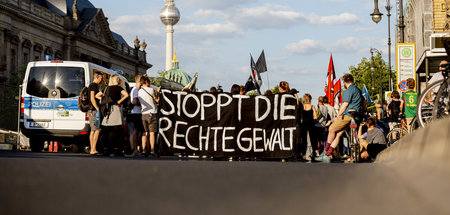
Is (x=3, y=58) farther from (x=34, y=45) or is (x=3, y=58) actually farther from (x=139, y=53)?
(x=139, y=53)

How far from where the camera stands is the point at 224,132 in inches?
559

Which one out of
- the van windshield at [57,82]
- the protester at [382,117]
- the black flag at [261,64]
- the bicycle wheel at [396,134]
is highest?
the black flag at [261,64]

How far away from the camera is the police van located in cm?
1908

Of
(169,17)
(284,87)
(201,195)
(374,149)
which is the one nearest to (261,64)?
(374,149)

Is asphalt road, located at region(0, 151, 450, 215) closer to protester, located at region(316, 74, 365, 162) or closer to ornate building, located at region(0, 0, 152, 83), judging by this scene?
protester, located at region(316, 74, 365, 162)

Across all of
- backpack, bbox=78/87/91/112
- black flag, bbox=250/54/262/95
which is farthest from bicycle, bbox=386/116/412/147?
backpack, bbox=78/87/91/112

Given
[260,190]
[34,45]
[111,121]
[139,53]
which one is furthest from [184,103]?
[139,53]

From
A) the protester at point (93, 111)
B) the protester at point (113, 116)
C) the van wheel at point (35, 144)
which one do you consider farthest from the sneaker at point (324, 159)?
the van wheel at point (35, 144)

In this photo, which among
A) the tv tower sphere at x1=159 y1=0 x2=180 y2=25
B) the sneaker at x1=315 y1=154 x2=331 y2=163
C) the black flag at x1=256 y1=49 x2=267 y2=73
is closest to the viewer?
the sneaker at x1=315 y1=154 x2=331 y2=163

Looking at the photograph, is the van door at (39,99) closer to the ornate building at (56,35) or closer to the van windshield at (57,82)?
the van windshield at (57,82)

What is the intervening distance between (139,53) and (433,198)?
4009 inches

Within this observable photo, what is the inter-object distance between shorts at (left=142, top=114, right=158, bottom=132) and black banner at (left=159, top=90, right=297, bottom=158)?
17 centimetres

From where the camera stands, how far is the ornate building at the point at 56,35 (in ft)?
206

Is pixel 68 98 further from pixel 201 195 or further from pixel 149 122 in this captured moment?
pixel 201 195
